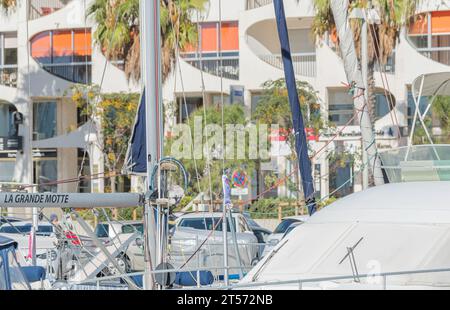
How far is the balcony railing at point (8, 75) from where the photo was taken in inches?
1794

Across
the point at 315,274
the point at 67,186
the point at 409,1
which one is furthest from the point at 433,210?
the point at 67,186

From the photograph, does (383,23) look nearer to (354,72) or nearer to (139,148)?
(354,72)

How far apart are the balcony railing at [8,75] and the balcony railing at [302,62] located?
10.7 metres

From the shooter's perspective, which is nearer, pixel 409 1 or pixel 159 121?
pixel 159 121

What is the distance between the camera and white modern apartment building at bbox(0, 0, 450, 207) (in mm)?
40844

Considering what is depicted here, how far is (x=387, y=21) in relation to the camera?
3844 centimetres

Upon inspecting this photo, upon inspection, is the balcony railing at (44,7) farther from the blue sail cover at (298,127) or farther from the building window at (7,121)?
the blue sail cover at (298,127)

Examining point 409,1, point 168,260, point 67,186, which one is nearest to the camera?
point 168,260

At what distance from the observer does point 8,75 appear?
4575cm

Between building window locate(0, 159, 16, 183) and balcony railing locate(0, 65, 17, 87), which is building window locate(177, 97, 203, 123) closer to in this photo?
balcony railing locate(0, 65, 17, 87)

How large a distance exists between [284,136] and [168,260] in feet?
89.3

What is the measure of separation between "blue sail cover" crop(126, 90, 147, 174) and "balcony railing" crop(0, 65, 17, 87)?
33727 mm

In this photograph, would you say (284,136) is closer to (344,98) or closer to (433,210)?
(344,98)

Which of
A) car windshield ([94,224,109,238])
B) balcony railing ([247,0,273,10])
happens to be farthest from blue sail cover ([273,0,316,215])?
balcony railing ([247,0,273,10])
